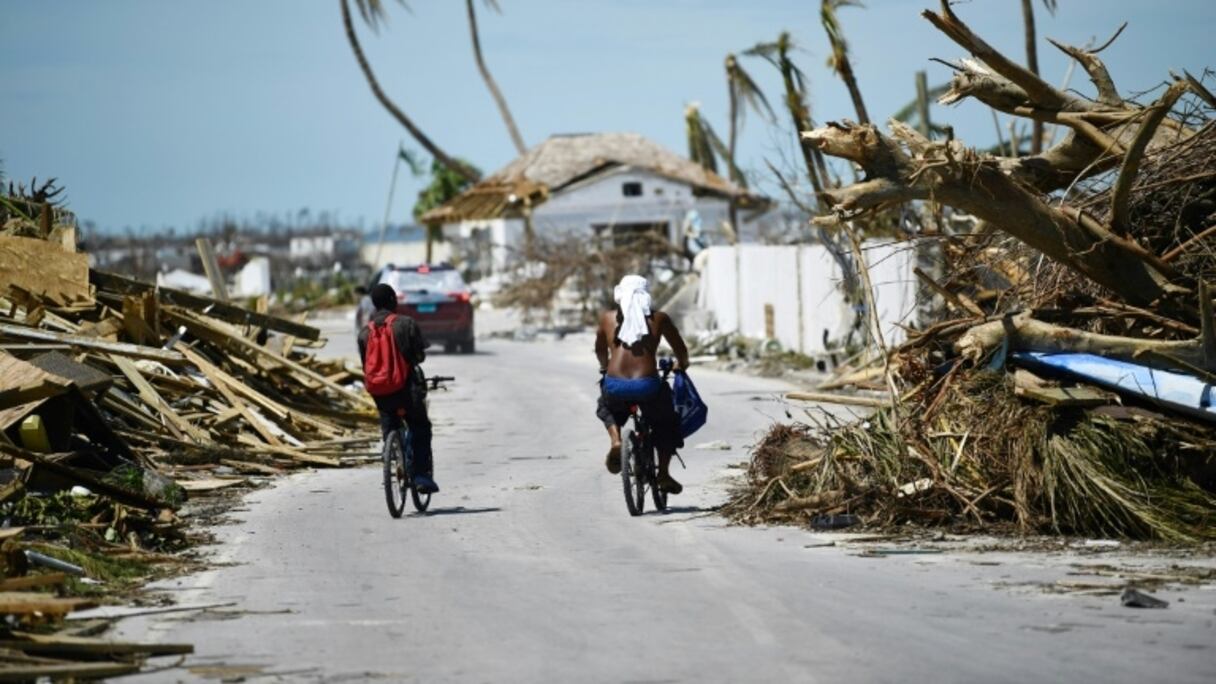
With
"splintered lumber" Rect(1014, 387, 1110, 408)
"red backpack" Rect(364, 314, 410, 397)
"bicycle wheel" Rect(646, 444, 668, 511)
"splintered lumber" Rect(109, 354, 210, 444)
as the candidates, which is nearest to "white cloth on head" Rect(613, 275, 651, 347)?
"bicycle wheel" Rect(646, 444, 668, 511)

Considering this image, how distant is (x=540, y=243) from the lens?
4722 centimetres

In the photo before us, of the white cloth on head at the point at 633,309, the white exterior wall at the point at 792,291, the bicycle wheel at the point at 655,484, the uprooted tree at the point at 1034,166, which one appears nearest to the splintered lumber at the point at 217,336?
the bicycle wheel at the point at 655,484

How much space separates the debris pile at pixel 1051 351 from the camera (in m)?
12.0

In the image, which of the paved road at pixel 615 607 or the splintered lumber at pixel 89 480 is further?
the splintered lumber at pixel 89 480

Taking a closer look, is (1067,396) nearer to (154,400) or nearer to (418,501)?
(418,501)

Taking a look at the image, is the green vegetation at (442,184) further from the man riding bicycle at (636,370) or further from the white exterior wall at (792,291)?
the man riding bicycle at (636,370)

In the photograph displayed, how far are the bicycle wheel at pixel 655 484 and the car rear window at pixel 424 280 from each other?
24.6 metres

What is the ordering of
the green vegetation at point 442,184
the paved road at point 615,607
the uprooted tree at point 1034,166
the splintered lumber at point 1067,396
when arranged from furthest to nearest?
the green vegetation at point 442,184, the uprooted tree at point 1034,166, the splintered lumber at point 1067,396, the paved road at point 615,607

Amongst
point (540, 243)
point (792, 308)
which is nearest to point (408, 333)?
point (792, 308)

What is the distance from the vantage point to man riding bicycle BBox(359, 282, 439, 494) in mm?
14031

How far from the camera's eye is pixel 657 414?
45.3ft

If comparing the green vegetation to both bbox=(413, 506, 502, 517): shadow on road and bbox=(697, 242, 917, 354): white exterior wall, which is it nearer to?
bbox=(697, 242, 917, 354): white exterior wall

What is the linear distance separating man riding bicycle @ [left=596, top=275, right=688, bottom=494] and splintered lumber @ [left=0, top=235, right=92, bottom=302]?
844 cm

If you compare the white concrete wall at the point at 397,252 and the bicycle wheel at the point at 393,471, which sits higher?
the white concrete wall at the point at 397,252
